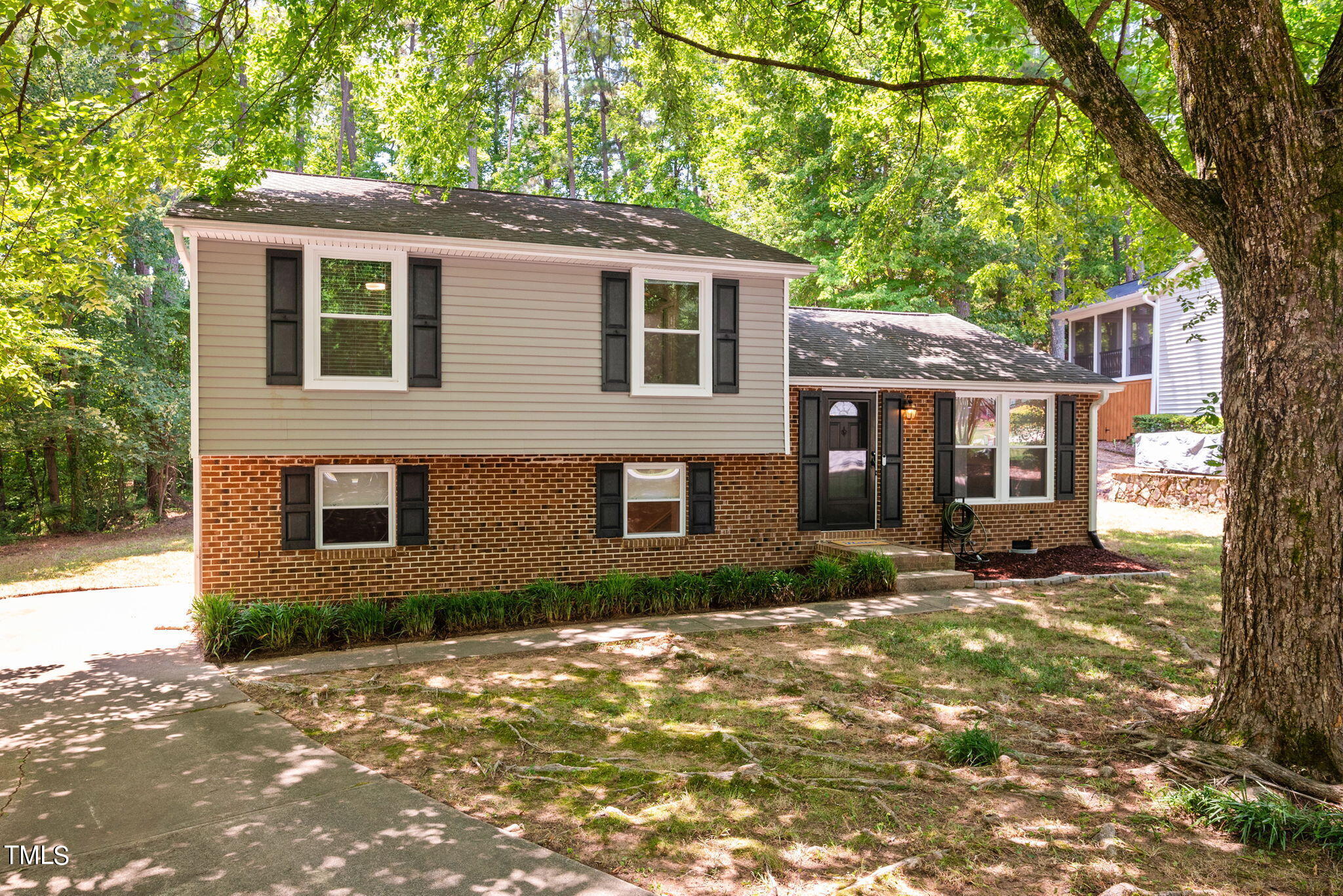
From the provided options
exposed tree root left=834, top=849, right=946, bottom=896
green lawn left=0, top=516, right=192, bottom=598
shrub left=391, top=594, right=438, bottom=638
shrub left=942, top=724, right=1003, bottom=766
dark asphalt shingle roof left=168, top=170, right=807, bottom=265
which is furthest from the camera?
green lawn left=0, top=516, right=192, bottom=598

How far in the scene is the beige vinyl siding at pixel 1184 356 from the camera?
23359 millimetres

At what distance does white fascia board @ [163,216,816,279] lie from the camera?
8.52 meters

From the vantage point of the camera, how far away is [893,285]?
73.0ft

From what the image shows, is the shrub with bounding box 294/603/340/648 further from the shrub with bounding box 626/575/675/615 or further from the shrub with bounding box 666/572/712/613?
the shrub with bounding box 666/572/712/613

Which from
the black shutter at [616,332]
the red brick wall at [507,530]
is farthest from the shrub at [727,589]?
the black shutter at [616,332]

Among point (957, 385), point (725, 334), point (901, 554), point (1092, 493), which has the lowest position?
point (901, 554)

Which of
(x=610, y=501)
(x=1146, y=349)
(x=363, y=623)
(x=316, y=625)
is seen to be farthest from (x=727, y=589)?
(x=1146, y=349)

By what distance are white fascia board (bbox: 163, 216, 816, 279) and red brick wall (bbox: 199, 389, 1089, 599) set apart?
8.01ft

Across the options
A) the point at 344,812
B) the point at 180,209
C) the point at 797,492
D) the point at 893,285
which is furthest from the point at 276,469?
the point at 893,285

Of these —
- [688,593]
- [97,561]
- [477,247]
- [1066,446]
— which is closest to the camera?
[477,247]

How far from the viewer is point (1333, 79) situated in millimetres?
4711

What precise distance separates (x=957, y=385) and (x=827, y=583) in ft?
14.5

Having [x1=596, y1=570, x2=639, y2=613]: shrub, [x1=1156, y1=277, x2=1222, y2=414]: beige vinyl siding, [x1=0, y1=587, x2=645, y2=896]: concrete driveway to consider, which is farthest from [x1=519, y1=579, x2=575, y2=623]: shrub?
[x1=1156, y1=277, x2=1222, y2=414]: beige vinyl siding

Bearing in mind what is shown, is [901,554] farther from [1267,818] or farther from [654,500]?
[1267,818]
